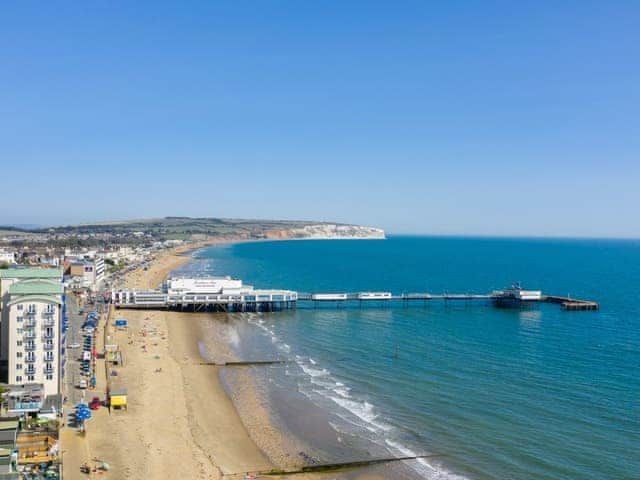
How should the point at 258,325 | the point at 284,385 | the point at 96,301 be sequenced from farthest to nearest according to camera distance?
the point at 96,301, the point at 258,325, the point at 284,385

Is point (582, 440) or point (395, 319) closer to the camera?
point (582, 440)

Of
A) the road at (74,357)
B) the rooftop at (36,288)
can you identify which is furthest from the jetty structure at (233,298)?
the rooftop at (36,288)

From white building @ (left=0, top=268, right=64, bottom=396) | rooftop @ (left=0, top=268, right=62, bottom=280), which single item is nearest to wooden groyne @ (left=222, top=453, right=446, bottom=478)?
white building @ (left=0, top=268, right=64, bottom=396)

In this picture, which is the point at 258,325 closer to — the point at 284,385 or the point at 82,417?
the point at 284,385

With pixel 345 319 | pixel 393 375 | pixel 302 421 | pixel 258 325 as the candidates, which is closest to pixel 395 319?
pixel 345 319

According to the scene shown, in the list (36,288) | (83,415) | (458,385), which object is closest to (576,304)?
(458,385)

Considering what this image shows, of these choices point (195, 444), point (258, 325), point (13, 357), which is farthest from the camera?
point (258, 325)

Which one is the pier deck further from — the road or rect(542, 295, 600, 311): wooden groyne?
the road
